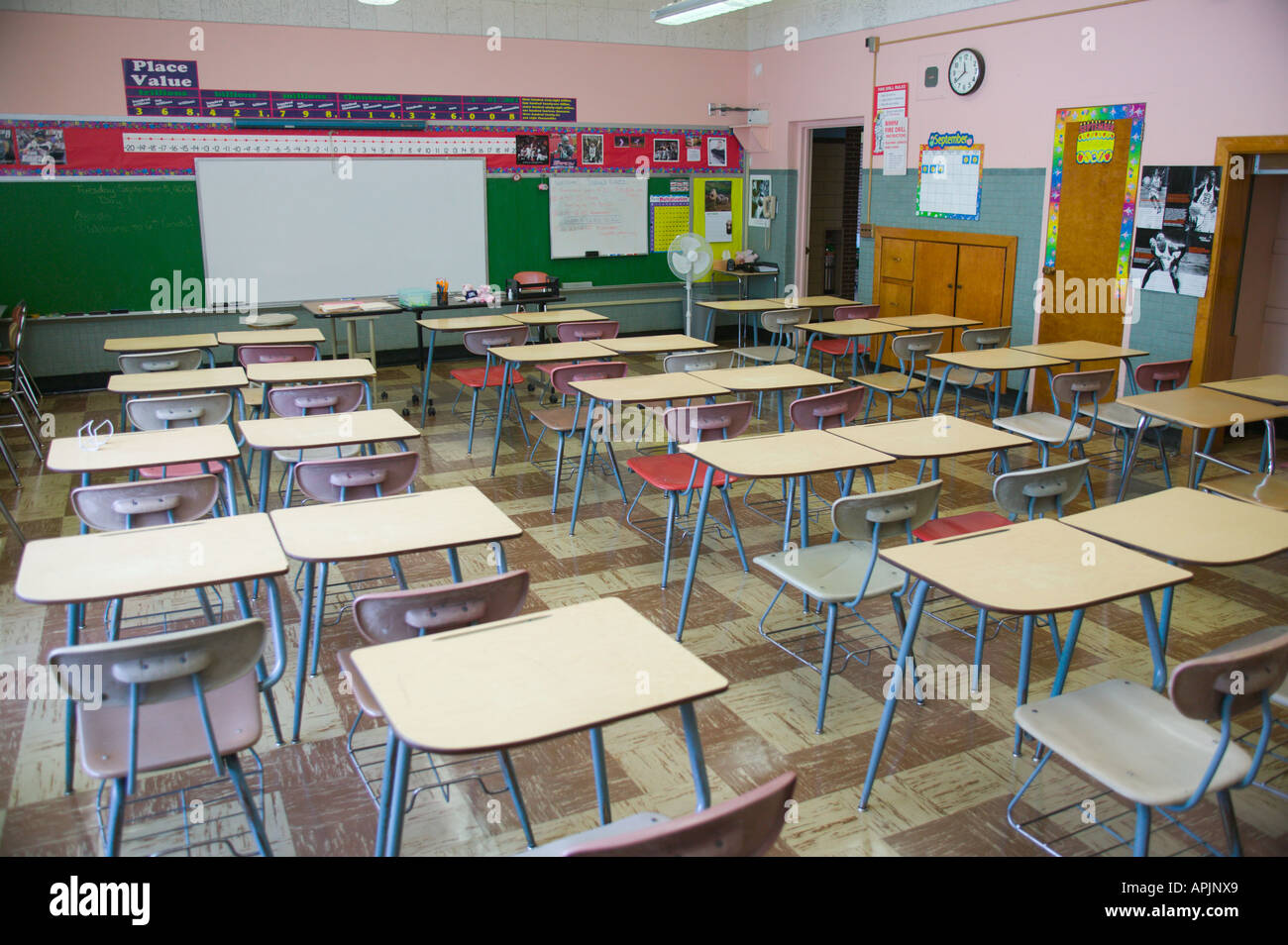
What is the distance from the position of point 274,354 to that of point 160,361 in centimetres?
62

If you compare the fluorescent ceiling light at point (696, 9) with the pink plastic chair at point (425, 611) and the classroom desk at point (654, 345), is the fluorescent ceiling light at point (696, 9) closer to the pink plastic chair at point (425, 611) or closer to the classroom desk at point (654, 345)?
the classroom desk at point (654, 345)

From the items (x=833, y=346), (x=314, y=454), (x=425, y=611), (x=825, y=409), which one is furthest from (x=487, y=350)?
(x=425, y=611)

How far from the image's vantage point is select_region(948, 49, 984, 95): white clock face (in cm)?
780

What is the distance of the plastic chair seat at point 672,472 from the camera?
4.30 m

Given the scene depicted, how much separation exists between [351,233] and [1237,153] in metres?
7.05

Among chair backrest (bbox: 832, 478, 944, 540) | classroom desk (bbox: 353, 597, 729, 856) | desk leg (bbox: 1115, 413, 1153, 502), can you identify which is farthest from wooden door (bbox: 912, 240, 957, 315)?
classroom desk (bbox: 353, 597, 729, 856)

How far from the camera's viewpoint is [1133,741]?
2.39 meters

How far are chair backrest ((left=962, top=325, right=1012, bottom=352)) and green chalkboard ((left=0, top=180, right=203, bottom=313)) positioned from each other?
6.38 meters

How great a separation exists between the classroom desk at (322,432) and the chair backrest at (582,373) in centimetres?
118

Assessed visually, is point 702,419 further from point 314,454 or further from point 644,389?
point 314,454

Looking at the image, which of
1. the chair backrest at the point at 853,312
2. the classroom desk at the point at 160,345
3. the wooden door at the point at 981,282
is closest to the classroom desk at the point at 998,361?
the chair backrest at the point at 853,312

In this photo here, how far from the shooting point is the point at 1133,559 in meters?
2.69

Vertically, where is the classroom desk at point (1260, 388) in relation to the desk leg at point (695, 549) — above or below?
above
